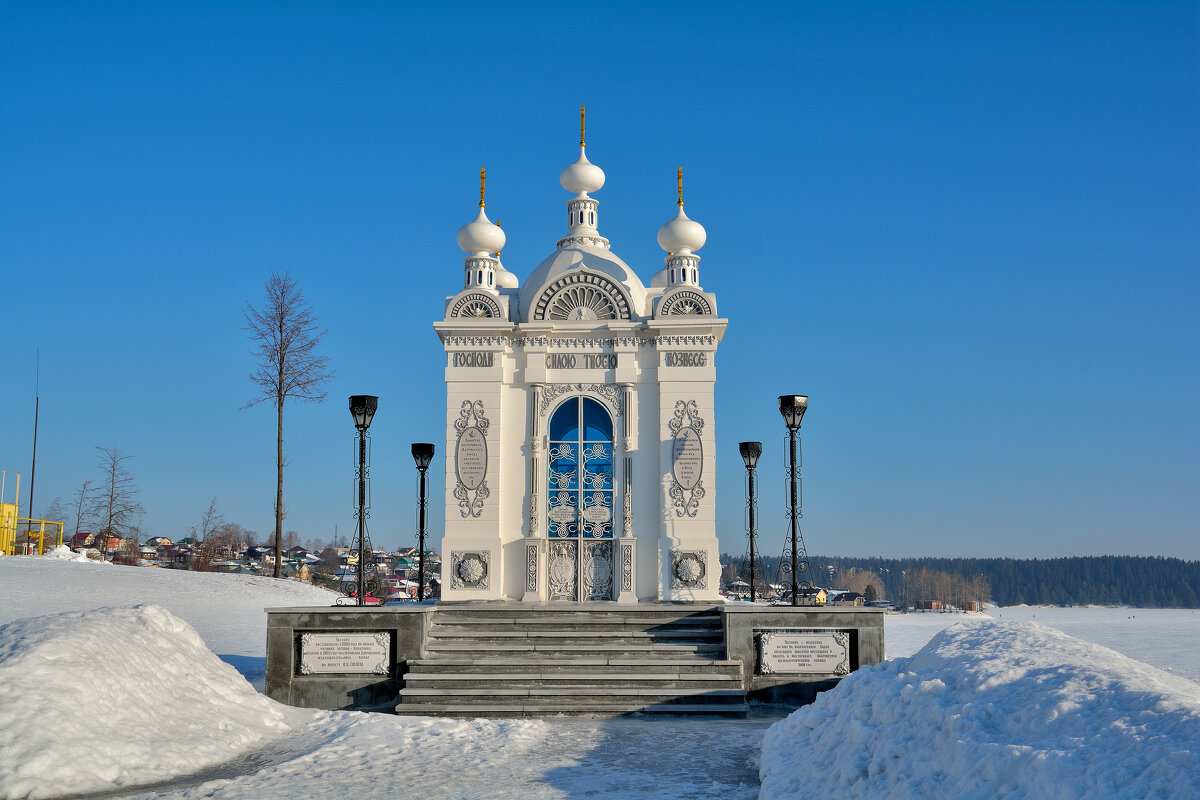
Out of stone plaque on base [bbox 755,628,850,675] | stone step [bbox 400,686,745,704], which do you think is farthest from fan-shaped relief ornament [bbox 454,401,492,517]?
stone plaque on base [bbox 755,628,850,675]

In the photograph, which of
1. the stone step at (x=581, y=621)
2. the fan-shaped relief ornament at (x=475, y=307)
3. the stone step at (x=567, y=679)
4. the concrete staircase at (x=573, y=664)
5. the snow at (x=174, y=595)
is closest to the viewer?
the concrete staircase at (x=573, y=664)

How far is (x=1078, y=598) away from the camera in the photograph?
A: 11075cm

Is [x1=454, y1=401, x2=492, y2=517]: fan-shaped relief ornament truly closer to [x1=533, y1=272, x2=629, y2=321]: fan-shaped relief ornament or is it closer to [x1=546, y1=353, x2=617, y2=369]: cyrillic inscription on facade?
[x1=546, y1=353, x2=617, y2=369]: cyrillic inscription on facade

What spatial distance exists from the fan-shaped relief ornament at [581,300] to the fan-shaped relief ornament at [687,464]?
95.0 inches

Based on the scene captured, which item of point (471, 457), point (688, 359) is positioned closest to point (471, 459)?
point (471, 457)

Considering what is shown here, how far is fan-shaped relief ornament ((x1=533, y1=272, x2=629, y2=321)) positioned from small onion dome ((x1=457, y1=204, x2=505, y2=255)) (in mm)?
1891

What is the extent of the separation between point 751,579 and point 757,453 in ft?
8.23

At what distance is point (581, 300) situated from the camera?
17234 mm

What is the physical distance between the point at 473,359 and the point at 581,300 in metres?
2.28

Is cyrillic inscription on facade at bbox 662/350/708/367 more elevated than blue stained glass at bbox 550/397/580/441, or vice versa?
cyrillic inscription on facade at bbox 662/350/708/367

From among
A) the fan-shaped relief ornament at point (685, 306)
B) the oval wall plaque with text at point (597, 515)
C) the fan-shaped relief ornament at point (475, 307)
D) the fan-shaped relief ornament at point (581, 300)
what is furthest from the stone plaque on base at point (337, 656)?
the fan-shaped relief ornament at point (685, 306)

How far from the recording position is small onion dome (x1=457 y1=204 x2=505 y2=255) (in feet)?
59.6

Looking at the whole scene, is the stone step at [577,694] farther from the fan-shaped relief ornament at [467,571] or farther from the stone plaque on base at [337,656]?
the fan-shaped relief ornament at [467,571]

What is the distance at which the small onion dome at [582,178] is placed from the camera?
19047 millimetres
